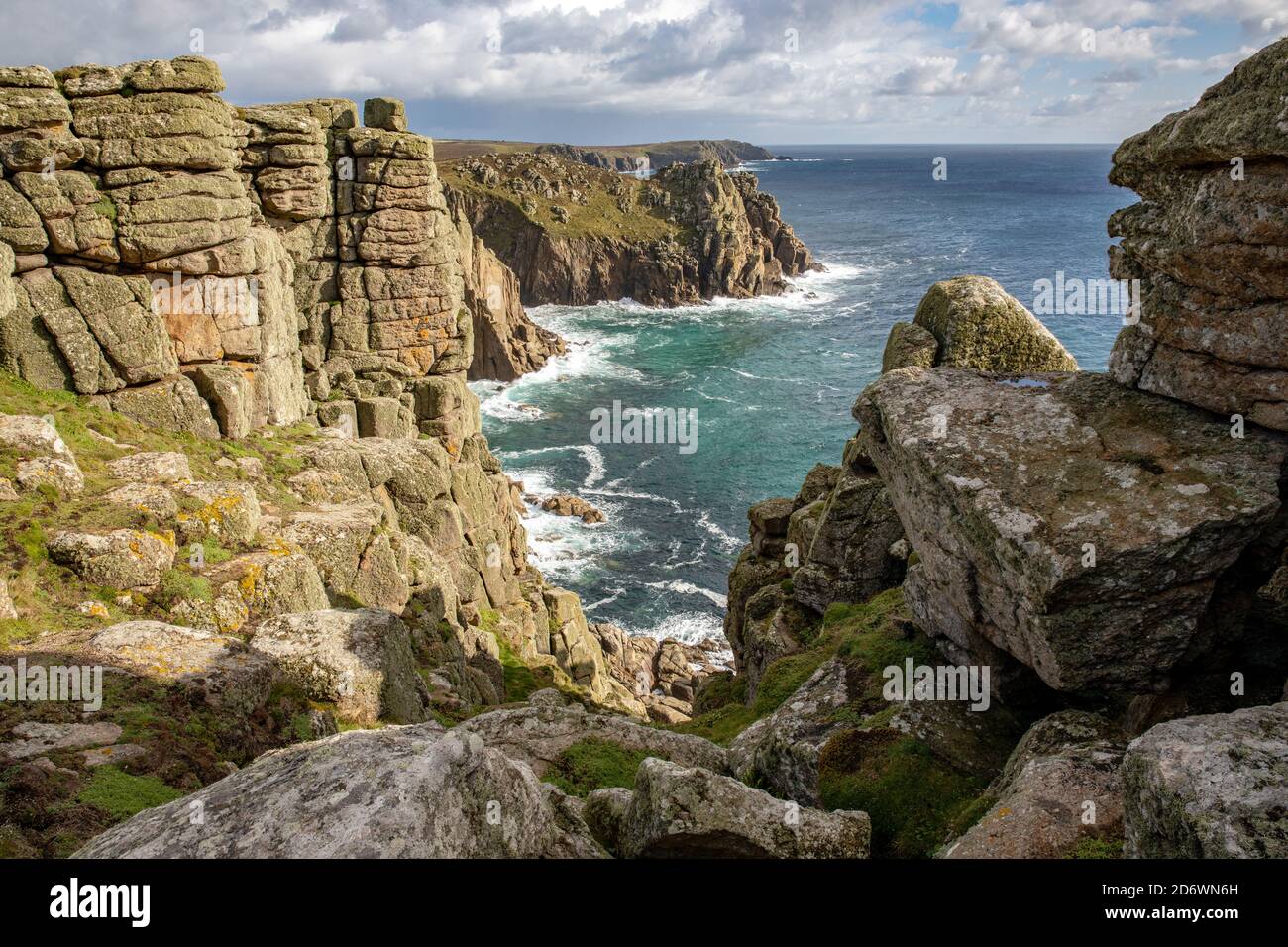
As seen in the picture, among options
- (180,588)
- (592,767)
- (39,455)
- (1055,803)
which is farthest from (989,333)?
(39,455)

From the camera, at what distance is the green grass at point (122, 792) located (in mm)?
12398

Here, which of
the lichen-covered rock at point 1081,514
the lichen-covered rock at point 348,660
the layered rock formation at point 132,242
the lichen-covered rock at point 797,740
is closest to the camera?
the lichen-covered rock at point 1081,514

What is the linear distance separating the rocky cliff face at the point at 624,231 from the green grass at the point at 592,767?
505 ft

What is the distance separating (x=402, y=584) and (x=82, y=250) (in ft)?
52.2

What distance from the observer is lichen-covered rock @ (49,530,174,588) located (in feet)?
64.1

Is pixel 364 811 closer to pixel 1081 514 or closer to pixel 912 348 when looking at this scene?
pixel 1081 514

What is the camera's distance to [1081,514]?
47.9 feet

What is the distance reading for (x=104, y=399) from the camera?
91.4 feet

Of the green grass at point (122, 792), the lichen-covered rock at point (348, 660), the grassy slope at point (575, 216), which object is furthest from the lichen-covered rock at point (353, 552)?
the grassy slope at point (575, 216)

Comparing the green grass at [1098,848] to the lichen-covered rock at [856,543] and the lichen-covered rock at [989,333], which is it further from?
the lichen-covered rock at [856,543]

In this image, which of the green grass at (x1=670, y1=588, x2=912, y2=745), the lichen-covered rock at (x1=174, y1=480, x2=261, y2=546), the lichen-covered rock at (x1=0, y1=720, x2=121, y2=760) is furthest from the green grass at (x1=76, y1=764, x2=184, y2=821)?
the green grass at (x1=670, y1=588, x2=912, y2=745)

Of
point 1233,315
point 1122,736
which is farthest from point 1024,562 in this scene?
point 1233,315

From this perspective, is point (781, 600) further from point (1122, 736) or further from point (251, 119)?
point (251, 119)

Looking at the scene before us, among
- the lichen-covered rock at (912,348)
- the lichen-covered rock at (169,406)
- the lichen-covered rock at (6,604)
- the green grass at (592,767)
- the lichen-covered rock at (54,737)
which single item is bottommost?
the green grass at (592,767)
